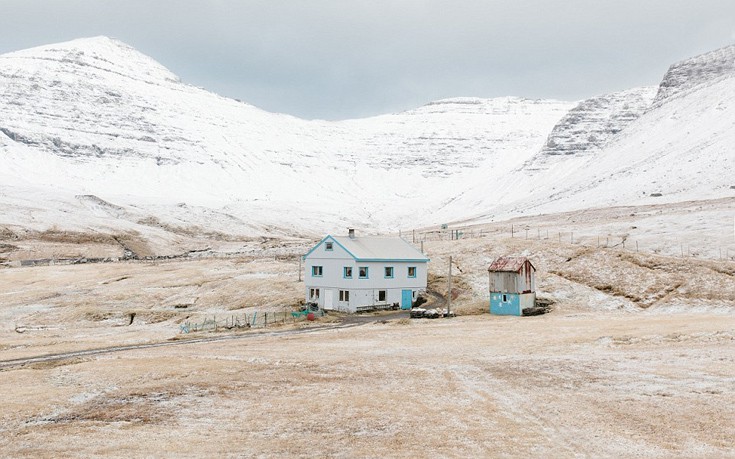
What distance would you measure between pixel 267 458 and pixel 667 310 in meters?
48.8

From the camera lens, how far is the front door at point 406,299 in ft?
226

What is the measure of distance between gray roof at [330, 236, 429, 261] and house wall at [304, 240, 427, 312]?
0.54 meters

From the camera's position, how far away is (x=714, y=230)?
84.9 meters

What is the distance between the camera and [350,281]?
215ft

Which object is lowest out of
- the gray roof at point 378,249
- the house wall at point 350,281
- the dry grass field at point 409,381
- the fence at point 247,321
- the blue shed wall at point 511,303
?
the dry grass field at point 409,381

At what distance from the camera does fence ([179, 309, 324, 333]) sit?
56438 millimetres

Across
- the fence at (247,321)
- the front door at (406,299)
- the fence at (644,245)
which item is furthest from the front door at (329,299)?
the fence at (644,245)

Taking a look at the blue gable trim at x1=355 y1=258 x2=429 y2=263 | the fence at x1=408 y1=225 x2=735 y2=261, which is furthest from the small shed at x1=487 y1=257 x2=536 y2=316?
the fence at x1=408 y1=225 x2=735 y2=261

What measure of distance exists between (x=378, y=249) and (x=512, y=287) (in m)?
16.5

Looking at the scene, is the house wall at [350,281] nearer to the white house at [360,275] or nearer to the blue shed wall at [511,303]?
the white house at [360,275]

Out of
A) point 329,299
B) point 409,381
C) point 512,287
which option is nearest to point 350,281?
point 329,299

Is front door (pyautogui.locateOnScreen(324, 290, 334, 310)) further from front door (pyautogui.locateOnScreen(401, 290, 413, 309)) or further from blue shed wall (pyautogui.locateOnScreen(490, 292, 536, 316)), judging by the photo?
blue shed wall (pyautogui.locateOnScreen(490, 292, 536, 316))

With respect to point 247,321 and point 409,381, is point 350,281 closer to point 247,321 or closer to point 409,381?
point 247,321

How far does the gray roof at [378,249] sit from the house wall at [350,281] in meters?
0.54
